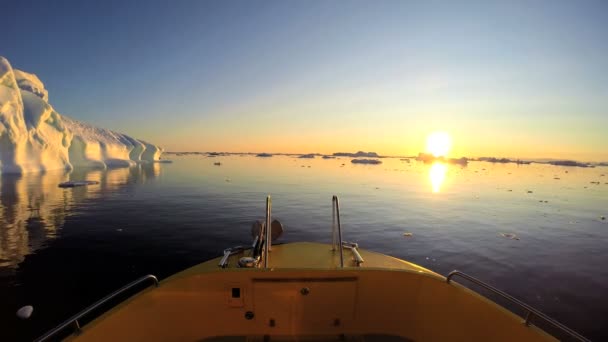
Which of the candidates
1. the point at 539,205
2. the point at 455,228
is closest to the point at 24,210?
the point at 455,228

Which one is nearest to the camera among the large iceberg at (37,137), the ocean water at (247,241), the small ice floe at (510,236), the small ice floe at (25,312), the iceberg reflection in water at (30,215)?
the small ice floe at (25,312)

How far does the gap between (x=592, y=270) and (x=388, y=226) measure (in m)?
7.61

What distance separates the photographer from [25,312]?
19.7 feet

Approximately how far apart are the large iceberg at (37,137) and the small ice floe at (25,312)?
4265 cm

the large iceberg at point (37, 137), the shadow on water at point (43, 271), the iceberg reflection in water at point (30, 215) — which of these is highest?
the large iceberg at point (37, 137)

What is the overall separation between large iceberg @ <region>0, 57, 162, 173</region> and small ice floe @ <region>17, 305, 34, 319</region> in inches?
1679

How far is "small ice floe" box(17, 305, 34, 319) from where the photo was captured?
5930 millimetres

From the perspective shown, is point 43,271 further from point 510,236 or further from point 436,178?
point 436,178

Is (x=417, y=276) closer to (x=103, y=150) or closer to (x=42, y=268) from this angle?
(x=42, y=268)

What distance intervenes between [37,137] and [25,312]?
47.7 m

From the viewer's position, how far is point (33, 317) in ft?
19.5

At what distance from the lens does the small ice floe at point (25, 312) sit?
5930 mm

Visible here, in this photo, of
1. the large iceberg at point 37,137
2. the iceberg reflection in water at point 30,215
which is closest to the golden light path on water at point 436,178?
the iceberg reflection in water at point 30,215

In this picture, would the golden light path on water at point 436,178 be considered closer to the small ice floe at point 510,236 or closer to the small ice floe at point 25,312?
the small ice floe at point 510,236
